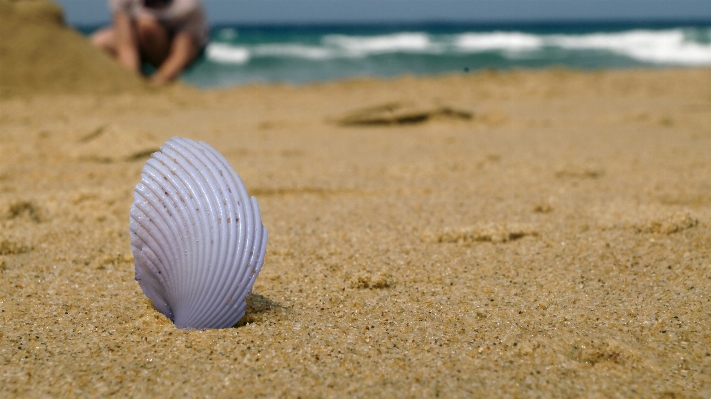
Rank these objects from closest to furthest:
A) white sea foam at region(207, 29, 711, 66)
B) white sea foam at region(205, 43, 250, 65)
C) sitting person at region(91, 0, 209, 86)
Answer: sitting person at region(91, 0, 209, 86)
white sea foam at region(205, 43, 250, 65)
white sea foam at region(207, 29, 711, 66)

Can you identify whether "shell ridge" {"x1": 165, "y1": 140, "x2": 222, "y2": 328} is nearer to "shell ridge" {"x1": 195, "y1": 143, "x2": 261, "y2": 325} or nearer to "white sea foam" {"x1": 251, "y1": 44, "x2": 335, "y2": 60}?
"shell ridge" {"x1": 195, "y1": 143, "x2": 261, "y2": 325}

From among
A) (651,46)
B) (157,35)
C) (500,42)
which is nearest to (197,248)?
(157,35)

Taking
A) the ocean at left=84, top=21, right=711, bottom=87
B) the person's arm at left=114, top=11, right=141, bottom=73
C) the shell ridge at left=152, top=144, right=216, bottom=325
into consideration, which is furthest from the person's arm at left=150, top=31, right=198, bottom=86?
the shell ridge at left=152, top=144, right=216, bottom=325

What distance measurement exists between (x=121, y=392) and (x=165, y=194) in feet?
1.68

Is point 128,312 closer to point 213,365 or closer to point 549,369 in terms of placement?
point 213,365

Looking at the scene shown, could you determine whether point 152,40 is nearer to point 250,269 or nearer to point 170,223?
point 170,223

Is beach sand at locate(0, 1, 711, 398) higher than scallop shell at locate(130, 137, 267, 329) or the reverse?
the reverse

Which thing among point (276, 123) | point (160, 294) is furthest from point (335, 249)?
point (276, 123)

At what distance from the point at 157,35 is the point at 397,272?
22.5 ft

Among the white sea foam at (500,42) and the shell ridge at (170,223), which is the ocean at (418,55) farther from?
the shell ridge at (170,223)

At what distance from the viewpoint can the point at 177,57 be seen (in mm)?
7957

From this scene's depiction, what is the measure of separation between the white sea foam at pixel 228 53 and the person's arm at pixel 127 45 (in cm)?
821

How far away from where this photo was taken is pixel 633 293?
1.78 metres

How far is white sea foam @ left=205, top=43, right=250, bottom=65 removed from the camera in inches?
667
